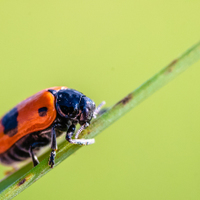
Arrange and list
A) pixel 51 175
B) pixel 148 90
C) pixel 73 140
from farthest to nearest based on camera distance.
Result: pixel 51 175 < pixel 73 140 < pixel 148 90

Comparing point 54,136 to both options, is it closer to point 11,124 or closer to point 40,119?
point 40,119

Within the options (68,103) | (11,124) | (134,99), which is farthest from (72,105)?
(134,99)

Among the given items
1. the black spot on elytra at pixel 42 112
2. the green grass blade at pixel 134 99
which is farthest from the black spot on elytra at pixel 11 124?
the green grass blade at pixel 134 99

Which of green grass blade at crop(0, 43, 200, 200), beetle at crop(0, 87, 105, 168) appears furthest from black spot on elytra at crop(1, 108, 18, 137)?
green grass blade at crop(0, 43, 200, 200)

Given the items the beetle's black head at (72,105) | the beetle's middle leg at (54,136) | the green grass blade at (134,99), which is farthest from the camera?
the beetle's black head at (72,105)

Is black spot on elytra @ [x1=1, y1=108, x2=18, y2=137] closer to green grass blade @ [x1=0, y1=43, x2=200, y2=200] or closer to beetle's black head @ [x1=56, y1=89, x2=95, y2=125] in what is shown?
beetle's black head @ [x1=56, y1=89, x2=95, y2=125]

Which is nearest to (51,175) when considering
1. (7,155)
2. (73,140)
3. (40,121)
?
(7,155)

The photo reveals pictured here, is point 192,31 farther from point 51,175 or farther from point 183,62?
point 183,62

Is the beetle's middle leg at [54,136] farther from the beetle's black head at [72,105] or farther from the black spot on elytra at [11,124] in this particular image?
the black spot on elytra at [11,124]
